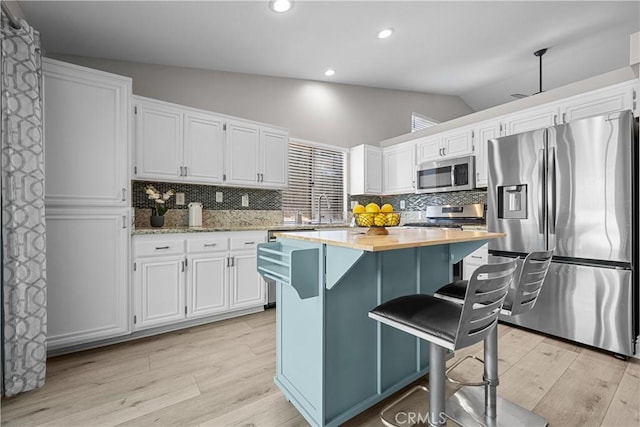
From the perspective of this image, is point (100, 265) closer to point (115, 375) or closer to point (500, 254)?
point (115, 375)

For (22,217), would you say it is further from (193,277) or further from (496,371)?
(496,371)

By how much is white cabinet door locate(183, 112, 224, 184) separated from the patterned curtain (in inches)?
49.0

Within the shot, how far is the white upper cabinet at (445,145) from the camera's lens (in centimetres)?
368

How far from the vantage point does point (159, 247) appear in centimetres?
261

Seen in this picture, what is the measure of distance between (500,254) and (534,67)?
10.3 feet

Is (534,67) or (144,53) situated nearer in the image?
(144,53)

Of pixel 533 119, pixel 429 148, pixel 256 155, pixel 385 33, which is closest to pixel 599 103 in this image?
pixel 533 119

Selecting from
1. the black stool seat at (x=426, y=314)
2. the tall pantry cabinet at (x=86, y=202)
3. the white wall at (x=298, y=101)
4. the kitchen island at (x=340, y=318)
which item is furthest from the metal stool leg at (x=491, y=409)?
the white wall at (x=298, y=101)

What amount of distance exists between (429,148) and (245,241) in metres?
2.78

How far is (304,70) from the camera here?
3.83 meters

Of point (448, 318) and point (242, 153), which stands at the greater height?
point (242, 153)

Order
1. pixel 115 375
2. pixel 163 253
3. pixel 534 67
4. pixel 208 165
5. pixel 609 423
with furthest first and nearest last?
pixel 534 67
pixel 208 165
pixel 163 253
pixel 115 375
pixel 609 423

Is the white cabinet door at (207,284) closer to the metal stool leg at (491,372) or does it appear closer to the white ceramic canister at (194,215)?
the white ceramic canister at (194,215)

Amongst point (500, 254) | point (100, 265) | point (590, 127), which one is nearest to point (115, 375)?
point (100, 265)
